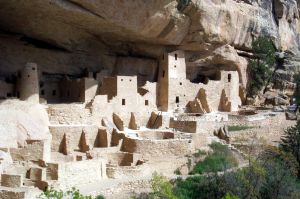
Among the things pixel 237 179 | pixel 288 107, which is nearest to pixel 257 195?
pixel 237 179

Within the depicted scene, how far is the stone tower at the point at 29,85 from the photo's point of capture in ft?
80.1

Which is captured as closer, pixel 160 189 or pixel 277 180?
pixel 160 189

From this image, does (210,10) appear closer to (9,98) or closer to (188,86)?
(188,86)

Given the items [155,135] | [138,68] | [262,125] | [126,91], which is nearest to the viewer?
[155,135]

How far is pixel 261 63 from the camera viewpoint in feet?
113

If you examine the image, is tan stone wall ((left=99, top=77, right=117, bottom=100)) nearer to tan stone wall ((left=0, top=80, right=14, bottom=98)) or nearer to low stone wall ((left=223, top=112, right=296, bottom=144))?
tan stone wall ((left=0, top=80, right=14, bottom=98))

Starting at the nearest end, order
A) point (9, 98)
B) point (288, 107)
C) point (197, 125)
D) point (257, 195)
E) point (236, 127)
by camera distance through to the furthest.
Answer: point (257, 195)
point (9, 98)
point (197, 125)
point (236, 127)
point (288, 107)

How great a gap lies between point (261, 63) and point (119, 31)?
11.2 meters

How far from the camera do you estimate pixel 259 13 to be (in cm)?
3447

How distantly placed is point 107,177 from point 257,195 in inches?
228

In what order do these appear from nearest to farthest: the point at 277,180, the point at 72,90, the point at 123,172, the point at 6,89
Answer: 1. the point at 123,172
2. the point at 277,180
3. the point at 6,89
4. the point at 72,90

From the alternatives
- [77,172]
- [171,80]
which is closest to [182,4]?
[171,80]

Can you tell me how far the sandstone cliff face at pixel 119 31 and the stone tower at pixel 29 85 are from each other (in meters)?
2.61

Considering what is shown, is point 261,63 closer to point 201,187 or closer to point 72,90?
point 72,90
